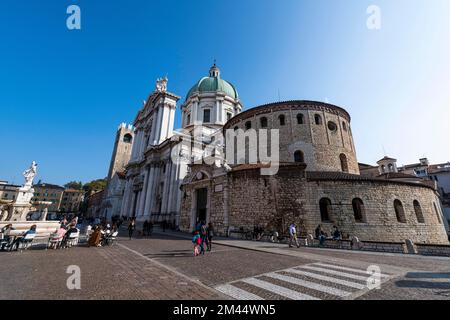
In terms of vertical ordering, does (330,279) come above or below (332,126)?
below

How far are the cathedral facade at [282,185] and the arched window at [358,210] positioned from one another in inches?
2.7

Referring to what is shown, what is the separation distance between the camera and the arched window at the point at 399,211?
52.6 feet

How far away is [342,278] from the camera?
207 inches

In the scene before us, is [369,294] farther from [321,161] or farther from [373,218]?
[321,161]

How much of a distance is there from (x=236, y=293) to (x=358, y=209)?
16194 mm

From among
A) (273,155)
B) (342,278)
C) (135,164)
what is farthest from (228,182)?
(135,164)

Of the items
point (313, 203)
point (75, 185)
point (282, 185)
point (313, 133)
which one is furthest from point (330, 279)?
point (75, 185)

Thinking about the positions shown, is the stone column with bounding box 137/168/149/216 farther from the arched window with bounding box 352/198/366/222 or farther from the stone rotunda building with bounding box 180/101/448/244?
the arched window with bounding box 352/198/366/222

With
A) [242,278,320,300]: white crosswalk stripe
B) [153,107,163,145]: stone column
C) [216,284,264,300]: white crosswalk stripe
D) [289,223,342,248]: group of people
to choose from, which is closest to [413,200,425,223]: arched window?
[289,223,342,248]: group of people

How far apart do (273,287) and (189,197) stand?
1762 centimetres

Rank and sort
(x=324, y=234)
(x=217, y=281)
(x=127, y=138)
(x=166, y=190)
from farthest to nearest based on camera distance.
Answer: (x=127, y=138), (x=166, y=190), (x=324, y=234), (x=217, y=281)

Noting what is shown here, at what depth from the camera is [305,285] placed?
4684mm

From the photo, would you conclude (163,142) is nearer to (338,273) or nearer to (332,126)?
(332,126)

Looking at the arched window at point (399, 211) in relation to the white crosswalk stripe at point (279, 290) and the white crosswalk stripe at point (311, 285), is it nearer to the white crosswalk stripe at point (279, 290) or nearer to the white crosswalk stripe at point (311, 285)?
the white crosswalk stripe at point (311, 285)
